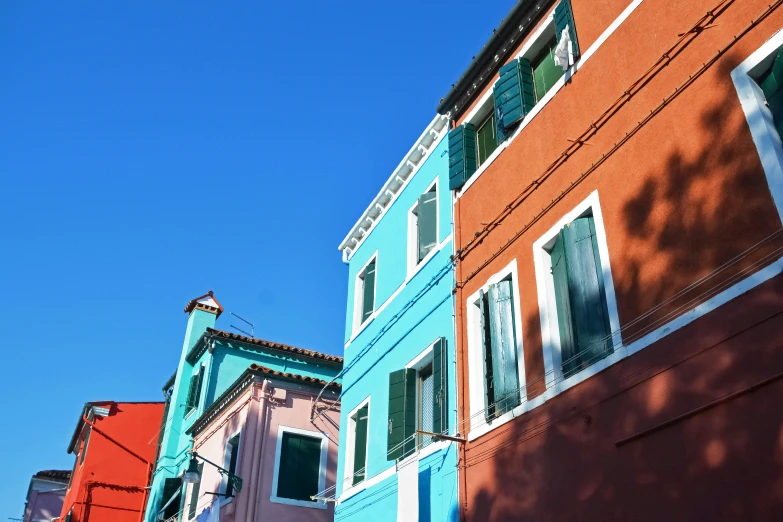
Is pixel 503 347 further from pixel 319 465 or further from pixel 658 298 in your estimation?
pixel 319 465

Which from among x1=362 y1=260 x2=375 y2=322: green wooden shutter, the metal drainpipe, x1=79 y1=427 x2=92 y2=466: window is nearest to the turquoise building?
x1=79 y1=427 x2=92 y2=466: window

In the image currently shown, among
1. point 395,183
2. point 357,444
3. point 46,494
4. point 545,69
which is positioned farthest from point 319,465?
point 46,494

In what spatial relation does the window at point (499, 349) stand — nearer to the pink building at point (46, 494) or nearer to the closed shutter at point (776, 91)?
the closed shutter at point (776, 91)

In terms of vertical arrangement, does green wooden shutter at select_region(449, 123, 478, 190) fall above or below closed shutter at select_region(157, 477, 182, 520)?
above

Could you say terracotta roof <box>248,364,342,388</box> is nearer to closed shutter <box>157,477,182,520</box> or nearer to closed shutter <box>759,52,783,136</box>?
closed shutter <box>157,477,182,520</box>

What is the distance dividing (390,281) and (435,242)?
1817 mm

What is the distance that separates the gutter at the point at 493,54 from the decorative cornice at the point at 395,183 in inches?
17.6

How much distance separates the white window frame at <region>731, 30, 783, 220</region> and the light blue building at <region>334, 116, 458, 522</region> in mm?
5229

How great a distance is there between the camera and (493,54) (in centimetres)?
1137

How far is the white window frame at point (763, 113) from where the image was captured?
5.93 m

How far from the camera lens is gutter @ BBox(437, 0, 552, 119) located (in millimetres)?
10508

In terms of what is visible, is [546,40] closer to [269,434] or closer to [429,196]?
[429,196]

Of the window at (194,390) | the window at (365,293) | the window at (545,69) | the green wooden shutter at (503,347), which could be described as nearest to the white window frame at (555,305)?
the green wooden shutter at (503,347)

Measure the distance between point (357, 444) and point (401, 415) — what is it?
2.02 m
